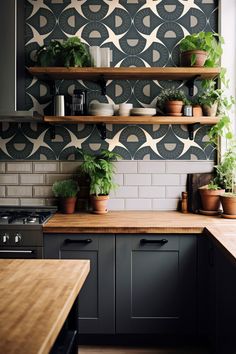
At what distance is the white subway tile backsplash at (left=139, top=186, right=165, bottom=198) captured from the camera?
12.5 ft

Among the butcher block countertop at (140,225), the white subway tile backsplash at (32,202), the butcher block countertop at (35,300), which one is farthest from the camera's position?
the white subway tile backsplash at (32,202)

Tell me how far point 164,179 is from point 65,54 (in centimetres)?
136

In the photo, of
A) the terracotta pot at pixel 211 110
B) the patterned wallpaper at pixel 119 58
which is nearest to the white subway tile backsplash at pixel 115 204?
A: the patterned wallpaper at pixel 119 58

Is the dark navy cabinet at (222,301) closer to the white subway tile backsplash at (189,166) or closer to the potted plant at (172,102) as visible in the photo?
the white subway tile backsplash at (189,166)

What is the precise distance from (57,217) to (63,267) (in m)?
1.61

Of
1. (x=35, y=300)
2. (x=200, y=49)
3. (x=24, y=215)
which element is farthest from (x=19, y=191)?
(x=35, y=300)

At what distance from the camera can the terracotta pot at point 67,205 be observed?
358 cm

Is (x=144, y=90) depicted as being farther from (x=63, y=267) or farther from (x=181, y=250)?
(x=63, y=267)

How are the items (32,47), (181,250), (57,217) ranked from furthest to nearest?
(32,47) < (57,217) < (181,250)

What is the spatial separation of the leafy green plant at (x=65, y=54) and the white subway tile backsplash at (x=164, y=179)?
1138 millimetres

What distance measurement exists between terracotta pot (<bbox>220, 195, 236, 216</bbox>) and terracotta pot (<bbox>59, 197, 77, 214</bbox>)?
4.04 feet

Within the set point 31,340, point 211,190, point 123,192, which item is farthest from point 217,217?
point 31,340

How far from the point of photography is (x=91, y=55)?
11.6ft

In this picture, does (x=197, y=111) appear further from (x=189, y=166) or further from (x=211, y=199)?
(x=211, y=199)
